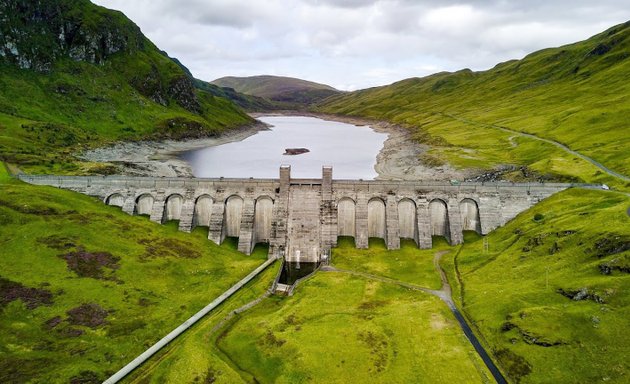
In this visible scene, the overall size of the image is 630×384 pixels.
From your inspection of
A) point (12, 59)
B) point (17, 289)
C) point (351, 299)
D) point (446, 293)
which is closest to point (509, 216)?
point (446, 293)

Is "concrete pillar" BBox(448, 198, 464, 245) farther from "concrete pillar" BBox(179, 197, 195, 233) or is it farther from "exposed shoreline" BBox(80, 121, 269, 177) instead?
"exposed shoreline" BBox(80, 121, 269, 177)

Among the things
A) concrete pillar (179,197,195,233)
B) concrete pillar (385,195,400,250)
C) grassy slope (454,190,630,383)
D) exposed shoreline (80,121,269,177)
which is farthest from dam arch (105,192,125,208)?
grassy slope (454,190,630,383)

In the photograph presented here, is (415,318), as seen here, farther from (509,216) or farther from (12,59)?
(12,59)

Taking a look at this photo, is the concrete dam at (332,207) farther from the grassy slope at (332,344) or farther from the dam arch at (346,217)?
the grassy slope at (332,344)

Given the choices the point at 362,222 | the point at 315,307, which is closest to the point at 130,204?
the point at 362,222

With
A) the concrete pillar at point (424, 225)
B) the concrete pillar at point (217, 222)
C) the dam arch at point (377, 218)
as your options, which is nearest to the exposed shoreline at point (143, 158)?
the concrete pillar at point (217, 222)
